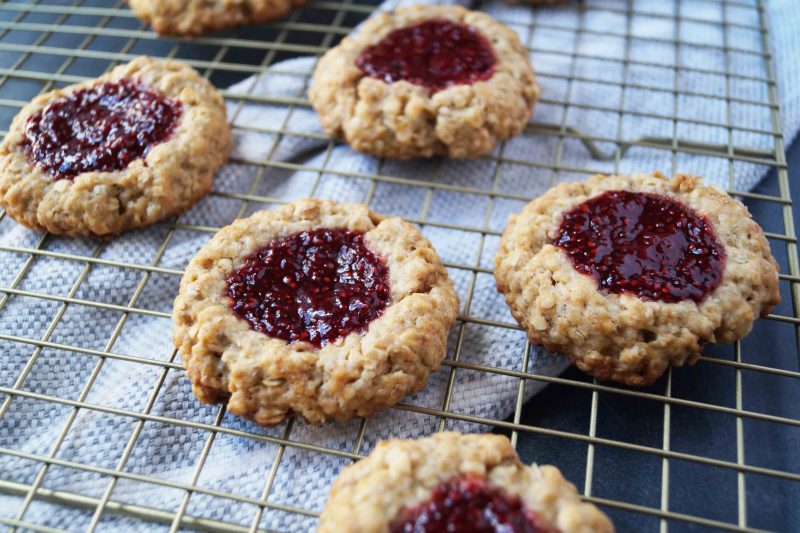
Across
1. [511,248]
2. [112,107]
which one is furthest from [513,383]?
[112,107]

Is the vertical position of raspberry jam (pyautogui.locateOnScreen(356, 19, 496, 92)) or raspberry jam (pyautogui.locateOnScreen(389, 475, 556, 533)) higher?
raspberry jam (pyautogui.locateOnScreen(356, 19, 496, 92))

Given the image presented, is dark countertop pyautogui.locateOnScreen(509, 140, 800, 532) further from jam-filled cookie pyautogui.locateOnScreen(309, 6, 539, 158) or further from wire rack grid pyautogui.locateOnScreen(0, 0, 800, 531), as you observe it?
jam-filled cookie pyautogui.locateOnScreen(309, 6, 539, 158)

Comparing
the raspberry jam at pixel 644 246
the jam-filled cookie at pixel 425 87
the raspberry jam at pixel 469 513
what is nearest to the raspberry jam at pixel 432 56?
the jam-filled cookie at pixel 425 87

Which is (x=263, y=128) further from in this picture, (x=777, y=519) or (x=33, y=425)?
(x=777, y=519)

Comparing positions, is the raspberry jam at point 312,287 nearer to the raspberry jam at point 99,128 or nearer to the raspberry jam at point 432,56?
the raspberry jam at point 99,128

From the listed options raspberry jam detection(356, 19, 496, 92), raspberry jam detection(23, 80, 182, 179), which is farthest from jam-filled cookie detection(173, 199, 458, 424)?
raspberry jam detection(356, 19, 496, 92)

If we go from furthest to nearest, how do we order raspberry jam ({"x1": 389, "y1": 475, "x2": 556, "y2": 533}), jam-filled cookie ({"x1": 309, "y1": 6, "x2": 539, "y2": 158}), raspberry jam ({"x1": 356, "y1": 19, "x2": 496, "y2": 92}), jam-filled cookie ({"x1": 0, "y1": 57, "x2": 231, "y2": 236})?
raspberry jam ({"x1": 356, "y1": 19, "x2": 496, "y2": 92}) < jam-filled cookie ({"x1": 309, "y1": 6, "x2": 539, "y2": 158}) < jam-filled cookie ({"x1": 0, "y1": 57, "x2": 231, "y2": 236}) < raspberry jam ({"x1": 389, "y1": 475, "x2": 556, "y2": 533})
